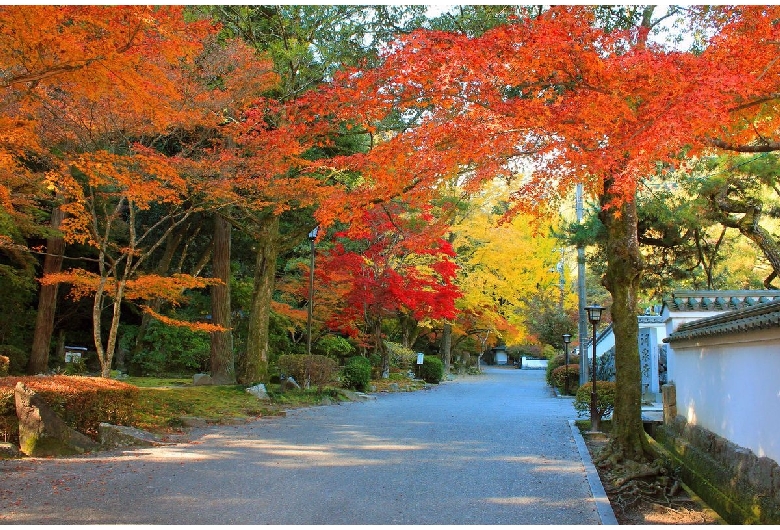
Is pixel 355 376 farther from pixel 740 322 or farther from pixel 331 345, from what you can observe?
pixel 740 322

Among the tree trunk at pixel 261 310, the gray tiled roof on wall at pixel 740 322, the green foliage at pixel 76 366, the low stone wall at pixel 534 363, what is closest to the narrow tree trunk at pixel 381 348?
the tree trunk at pixel 261 310

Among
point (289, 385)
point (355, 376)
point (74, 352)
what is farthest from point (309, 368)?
point (74, 352)

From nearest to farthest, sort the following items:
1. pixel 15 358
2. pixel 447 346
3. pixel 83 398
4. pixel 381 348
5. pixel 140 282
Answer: pixel 83 398, pixel 140 282, pixel 15 358, pixel 381 348, pixel 447 346

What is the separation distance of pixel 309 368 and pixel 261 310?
2.15 m

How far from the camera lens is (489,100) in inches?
325

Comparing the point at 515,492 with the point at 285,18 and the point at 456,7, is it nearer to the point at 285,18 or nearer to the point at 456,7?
the point at 456,7

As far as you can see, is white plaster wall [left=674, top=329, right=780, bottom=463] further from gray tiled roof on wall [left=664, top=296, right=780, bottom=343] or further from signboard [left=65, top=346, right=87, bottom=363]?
signboard [left=65, top=346, right=87, bottom=363]

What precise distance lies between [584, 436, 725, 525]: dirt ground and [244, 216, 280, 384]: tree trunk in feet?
31.3

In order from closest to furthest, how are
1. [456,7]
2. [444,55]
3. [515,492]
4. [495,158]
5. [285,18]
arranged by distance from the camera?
[515,492] < [444,55] < [495,158] < [456,7] < [285,18]

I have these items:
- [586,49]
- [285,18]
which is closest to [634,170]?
[586,49]

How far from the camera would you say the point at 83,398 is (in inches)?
338

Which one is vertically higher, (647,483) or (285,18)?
(285,18)

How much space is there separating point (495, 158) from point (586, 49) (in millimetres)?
1886

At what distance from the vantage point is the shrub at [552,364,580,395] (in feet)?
72.1
